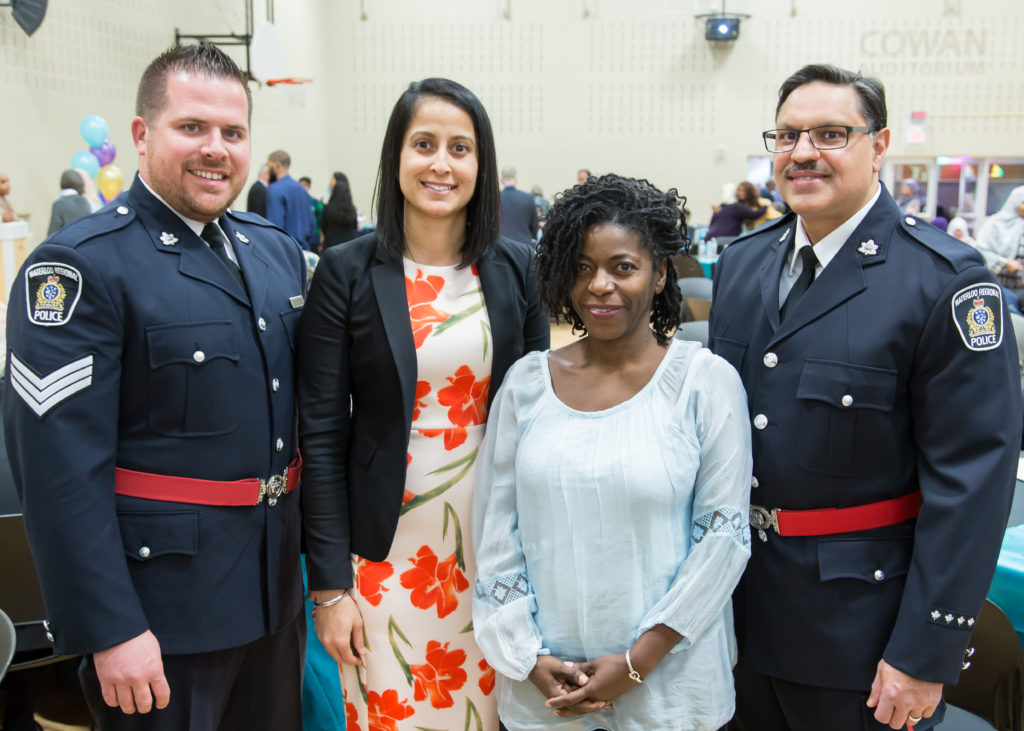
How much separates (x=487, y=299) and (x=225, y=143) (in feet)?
1.90

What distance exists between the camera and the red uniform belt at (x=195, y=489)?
1.53 metres

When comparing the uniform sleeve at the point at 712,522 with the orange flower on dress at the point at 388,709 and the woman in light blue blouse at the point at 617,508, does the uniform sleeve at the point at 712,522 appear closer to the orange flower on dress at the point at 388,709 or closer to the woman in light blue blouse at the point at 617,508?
the woman in light blue blouse at the point at 617,508

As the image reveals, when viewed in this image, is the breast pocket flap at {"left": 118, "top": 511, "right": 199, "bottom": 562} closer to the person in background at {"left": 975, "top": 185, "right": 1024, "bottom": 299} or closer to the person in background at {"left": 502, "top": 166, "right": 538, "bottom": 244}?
the person in background at {"left": 975, "top": 185, "right": 1024, "bottom": 299}

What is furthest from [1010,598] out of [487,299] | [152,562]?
[152,562]

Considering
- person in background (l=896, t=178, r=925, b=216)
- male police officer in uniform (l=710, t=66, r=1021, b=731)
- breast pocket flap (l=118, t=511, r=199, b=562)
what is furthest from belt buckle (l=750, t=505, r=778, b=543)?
person in background (l=896, t=178, r=925, b=216)

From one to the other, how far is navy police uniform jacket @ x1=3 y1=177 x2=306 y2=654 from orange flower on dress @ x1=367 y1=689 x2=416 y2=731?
25 cm

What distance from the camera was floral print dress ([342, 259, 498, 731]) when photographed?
1.72 metres

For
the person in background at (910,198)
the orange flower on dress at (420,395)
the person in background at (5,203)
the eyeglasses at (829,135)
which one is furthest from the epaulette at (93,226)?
the person in background at (910,198)

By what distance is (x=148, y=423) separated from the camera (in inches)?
60.3

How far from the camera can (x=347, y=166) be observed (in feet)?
48.8

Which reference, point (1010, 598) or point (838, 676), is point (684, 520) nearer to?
point (838, 676)

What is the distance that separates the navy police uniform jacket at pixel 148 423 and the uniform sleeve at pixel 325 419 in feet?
0.17

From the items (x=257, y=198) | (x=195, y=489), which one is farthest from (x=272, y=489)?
(x=257, y=198)

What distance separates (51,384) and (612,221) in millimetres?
965
